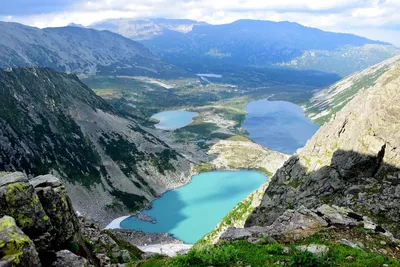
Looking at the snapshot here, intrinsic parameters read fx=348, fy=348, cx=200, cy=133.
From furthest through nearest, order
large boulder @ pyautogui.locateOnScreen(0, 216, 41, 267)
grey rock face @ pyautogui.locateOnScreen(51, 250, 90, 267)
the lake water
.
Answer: the lake water → grey rock face @ pyautogui.locateOnScreen(51, 250, 90, 267) → large boulder @ pyautogui.locateOnScreen(0, 216, 41, 267)

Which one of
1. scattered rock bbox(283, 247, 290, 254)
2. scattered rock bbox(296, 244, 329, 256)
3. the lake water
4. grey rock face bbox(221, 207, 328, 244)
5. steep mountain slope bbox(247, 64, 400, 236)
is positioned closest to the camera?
scattered rock bbox(296, 244, 329, 256)

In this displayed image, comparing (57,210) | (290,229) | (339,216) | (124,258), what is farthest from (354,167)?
(57,210)

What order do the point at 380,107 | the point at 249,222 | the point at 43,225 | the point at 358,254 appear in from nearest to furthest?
the point at 43,225
the point at 358,254
the point at 380,107
the point at 249,222

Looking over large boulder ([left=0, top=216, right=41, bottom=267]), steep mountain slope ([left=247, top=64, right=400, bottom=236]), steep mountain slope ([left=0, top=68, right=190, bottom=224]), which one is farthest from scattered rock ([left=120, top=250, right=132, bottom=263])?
steep mountain slope ([left=0, top=68, right=190, bottom=224])

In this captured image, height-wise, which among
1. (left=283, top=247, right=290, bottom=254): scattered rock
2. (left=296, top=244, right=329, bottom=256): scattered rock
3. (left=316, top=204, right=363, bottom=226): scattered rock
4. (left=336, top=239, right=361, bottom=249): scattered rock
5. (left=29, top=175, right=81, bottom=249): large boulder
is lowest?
(left=316, top=204, right=363, bottom=226): scattered rock

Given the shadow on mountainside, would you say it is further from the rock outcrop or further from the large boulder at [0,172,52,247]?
→ the large boulder at [0,172,52,247]

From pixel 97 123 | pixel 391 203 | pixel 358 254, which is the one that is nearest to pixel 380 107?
pixel 391 203

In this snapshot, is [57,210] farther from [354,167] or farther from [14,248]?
[354,167]

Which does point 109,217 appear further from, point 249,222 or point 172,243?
point 249,222
